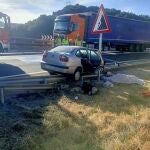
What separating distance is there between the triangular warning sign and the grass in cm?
288

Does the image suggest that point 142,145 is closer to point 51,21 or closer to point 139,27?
point 139,27

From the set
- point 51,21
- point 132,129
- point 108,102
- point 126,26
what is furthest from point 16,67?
point 51,21

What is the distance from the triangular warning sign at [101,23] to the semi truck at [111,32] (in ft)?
49.1

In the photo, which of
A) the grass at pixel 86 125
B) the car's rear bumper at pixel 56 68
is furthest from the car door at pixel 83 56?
the grass at pixel 86 125

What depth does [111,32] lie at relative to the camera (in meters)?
32.4

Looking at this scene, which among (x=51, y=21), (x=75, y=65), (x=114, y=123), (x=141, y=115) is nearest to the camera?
(x=114, y=123)

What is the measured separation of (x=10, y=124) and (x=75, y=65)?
6058mm

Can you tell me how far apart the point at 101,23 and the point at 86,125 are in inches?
233

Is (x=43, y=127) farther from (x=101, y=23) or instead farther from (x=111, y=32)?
(x=111, y=32)

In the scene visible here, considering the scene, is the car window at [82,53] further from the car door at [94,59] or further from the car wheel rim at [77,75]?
the car wheel rim at [77,75]

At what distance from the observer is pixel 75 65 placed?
13727 millimetres

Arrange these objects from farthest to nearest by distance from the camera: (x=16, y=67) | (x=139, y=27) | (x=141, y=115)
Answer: (x=139, y=27)
(x=16, y=67)
(x=141, y=115)

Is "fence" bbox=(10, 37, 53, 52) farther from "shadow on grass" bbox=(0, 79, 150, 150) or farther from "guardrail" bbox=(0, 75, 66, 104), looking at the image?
"shadow on grass" bbox=(0, 79, 150, 150)

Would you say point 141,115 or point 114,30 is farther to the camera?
point 114,30
